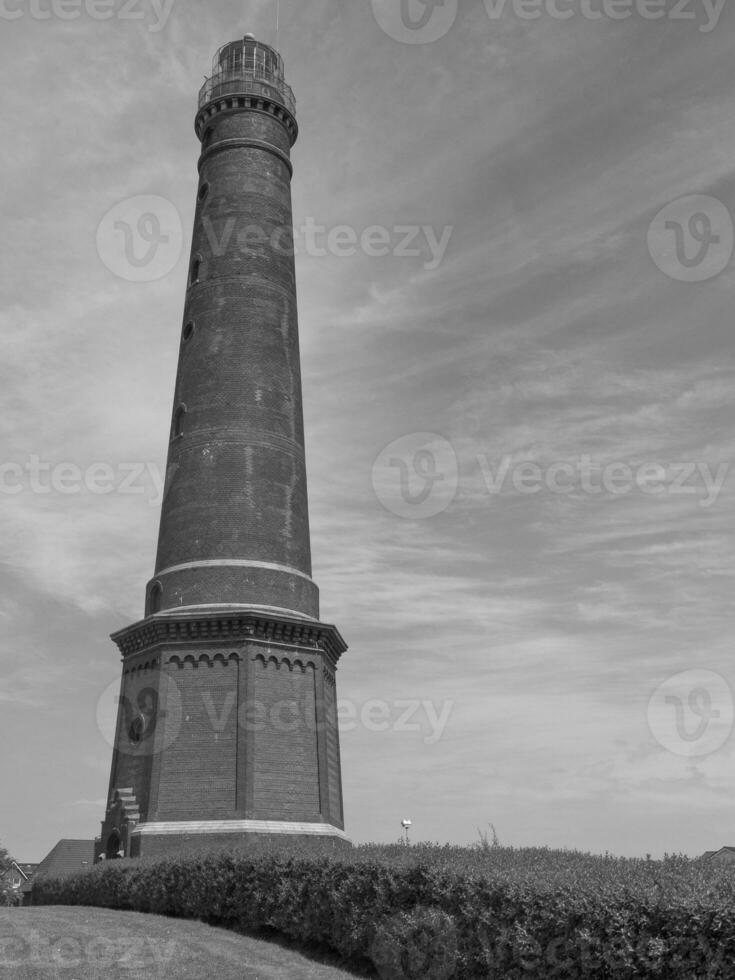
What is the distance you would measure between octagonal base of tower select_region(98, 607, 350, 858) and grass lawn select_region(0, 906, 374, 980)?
457 cm

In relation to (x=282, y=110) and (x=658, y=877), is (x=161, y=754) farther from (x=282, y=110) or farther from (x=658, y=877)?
(x=282, y=110)

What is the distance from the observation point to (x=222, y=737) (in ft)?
74.0

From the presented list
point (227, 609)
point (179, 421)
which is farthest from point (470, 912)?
point (179, 421)

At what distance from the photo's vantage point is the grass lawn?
501 inches

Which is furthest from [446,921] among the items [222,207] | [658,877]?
[222,207]

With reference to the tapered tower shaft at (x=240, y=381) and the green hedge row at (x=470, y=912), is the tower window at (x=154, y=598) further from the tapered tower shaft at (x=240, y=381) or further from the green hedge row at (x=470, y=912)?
the green hedge row at (x=470, y=912)

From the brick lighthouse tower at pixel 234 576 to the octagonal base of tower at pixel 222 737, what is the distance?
40 millimetres

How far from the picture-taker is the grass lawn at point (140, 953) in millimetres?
12719

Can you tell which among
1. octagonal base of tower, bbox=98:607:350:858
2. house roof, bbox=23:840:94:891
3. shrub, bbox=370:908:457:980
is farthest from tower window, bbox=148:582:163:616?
house roof, bbox=23:840:94:891

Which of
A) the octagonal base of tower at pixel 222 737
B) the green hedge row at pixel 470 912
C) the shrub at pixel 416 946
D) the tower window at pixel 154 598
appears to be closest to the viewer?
the green hedge row at pixel 470 912

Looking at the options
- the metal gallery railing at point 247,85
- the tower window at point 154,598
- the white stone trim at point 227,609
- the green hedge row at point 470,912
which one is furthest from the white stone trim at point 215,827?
the metal gallery railing at point 247,85

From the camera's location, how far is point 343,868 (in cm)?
1448

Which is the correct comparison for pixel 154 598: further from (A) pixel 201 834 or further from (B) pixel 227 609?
(A) pixel 201 834

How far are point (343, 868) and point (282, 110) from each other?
81.4 feet
